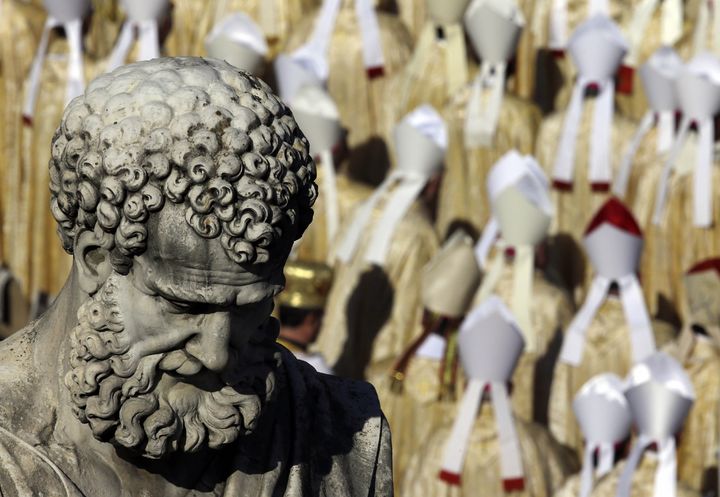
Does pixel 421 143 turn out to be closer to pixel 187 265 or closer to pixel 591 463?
pixel 591 463

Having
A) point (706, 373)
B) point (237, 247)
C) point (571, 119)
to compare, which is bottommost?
point (706, 373)

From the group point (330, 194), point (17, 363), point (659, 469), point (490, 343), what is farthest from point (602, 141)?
point (17, 363)

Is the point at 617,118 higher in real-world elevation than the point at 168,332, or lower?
lower

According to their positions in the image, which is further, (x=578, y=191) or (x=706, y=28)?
(x=706, y=28)

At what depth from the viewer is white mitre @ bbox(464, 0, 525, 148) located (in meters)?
11.6

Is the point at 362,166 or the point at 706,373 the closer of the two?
the point at 706,373

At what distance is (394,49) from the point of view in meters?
12.6

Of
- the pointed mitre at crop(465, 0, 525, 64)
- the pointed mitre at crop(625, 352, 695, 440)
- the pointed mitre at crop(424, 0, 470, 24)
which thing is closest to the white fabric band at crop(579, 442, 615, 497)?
the pointed mitre at crop(625, 352, 695, 440)

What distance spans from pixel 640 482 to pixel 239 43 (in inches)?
151

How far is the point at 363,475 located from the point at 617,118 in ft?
29.0

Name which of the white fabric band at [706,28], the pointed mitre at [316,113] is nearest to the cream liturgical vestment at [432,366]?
the pointed mitre at [316,113]

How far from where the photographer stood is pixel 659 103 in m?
11.4

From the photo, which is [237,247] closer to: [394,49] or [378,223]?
[378,223]

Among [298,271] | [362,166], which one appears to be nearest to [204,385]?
[298,271]
